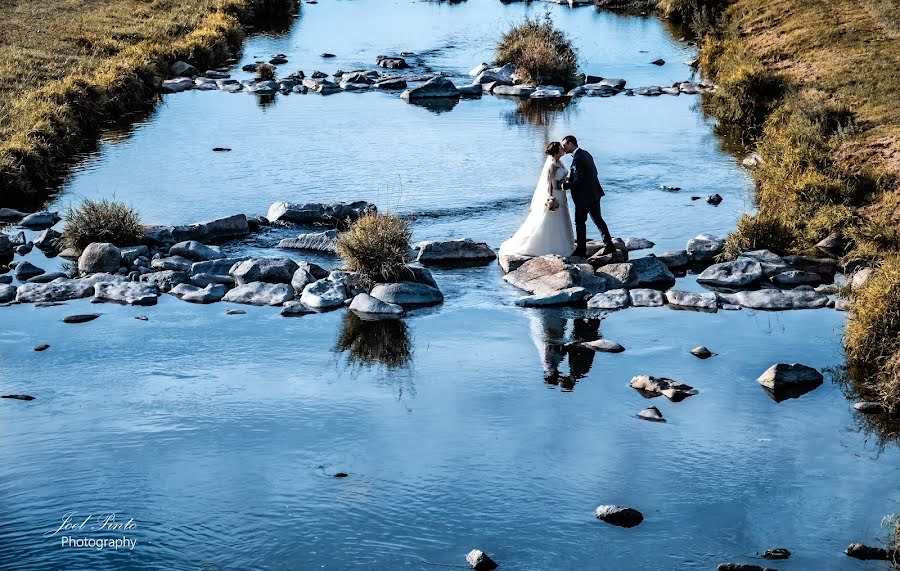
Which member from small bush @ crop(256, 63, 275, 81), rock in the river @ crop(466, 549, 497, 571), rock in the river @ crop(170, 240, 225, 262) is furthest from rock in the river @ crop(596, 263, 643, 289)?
small bush @ crop(256, 63, 275, 81)

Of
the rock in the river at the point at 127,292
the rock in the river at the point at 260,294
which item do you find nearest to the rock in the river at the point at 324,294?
the rock in the river at the point at 260,294

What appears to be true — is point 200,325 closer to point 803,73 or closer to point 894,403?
point 894,403

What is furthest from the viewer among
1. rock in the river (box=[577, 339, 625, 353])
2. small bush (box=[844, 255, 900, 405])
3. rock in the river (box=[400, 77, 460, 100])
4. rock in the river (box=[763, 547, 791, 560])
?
rock in the river (box=[400, 77, 460, 100])

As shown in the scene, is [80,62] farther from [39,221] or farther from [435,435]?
[435,435]

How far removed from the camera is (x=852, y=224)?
22.6m

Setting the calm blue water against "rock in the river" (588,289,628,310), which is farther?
"rock in the river" (588,289,628,310)

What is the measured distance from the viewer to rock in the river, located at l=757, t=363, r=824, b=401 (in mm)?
16453

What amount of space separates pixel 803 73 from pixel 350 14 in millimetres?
32362

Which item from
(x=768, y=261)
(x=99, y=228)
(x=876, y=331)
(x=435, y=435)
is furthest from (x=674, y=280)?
(x=99, y=228)

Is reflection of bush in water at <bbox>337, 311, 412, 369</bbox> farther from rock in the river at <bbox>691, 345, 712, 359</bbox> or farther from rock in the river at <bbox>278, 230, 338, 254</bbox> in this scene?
rock in the river at <bbox>691, 345, 712, 359</bbox>

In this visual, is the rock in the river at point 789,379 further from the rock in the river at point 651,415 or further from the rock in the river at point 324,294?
the rock in the river at point 324,294

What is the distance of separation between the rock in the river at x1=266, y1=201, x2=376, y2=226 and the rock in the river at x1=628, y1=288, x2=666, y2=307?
6.93 metres

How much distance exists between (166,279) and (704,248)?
1033 cm

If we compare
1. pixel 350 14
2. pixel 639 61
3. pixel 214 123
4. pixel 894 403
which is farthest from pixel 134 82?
pixel 894 403
